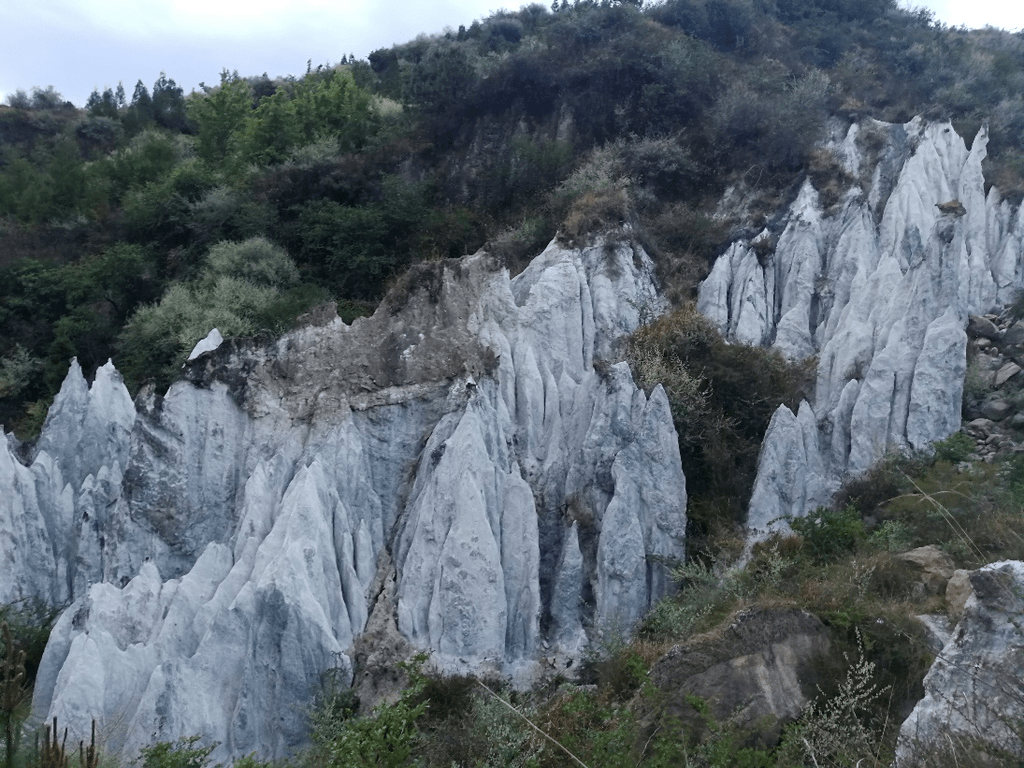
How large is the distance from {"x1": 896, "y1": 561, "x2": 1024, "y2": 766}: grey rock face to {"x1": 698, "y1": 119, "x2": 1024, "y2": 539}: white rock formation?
5.03 metres

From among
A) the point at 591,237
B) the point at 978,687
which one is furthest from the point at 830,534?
the point at 591,237

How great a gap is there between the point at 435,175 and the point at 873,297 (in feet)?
33.6

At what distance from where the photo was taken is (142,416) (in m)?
11.5

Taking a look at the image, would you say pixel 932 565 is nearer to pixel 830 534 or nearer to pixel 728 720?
pixel 830 534

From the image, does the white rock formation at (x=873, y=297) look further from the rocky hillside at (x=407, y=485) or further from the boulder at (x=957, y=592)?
the boulder at (x=957, y=592)

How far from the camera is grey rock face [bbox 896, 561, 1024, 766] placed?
459 centimetres

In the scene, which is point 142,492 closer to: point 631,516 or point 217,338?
point 217,338

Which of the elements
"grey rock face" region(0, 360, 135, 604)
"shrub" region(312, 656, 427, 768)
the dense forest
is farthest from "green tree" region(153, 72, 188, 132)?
"shrub" region(312, 656, 427, 768)

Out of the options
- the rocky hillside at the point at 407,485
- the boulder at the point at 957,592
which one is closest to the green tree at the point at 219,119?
the rocky hillside at the point at 407,485

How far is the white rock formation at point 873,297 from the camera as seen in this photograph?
12.2m

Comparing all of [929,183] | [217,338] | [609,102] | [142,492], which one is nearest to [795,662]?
[142,492]

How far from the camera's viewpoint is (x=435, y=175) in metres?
19.3

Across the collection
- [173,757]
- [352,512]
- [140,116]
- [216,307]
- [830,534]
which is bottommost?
[173,757]

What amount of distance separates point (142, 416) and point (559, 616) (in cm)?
644
